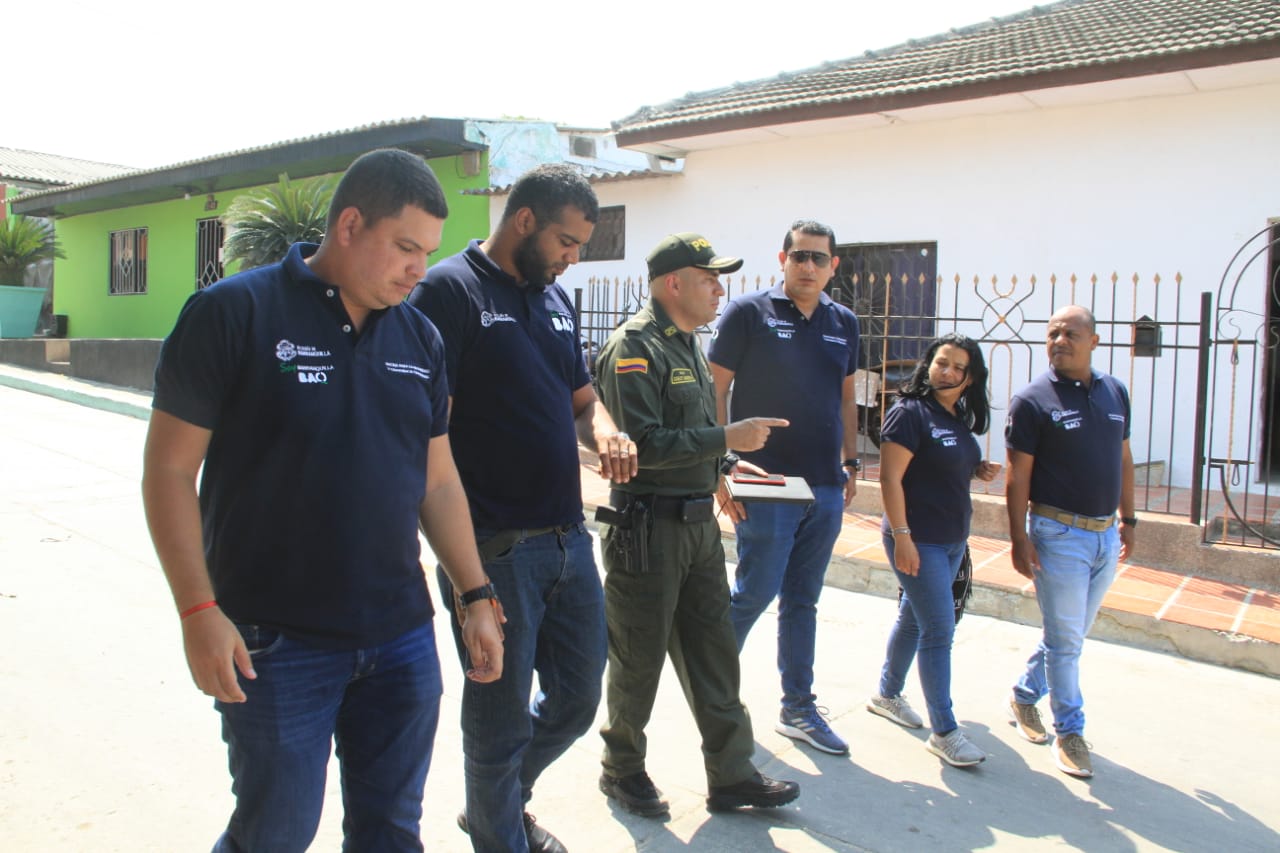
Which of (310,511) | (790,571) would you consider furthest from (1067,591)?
(310,511)

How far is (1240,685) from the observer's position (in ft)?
14.5

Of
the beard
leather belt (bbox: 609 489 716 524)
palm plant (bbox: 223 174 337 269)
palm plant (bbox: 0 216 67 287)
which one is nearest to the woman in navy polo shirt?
leather belt (bbox: 609 489 716 524)

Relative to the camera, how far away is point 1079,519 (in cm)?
363

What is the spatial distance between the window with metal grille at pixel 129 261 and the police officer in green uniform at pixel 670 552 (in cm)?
1893

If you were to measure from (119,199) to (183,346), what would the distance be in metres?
19.9

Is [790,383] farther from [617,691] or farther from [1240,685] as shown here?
[1240,685]

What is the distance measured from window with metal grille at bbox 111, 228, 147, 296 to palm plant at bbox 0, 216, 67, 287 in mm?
1305

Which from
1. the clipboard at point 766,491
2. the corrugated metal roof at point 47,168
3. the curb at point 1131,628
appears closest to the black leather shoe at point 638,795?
the clipboard at point 766,491

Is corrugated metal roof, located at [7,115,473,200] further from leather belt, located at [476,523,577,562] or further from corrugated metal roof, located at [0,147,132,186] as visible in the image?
leather belt, located at [476,523,577,562]

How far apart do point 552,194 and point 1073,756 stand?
266 cm

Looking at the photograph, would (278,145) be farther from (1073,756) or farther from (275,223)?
(1073,756)

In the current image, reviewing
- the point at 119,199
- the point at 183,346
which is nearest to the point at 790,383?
the point at 183,346

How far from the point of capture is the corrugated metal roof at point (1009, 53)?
7871mm

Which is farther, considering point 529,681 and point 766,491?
point 766,491
